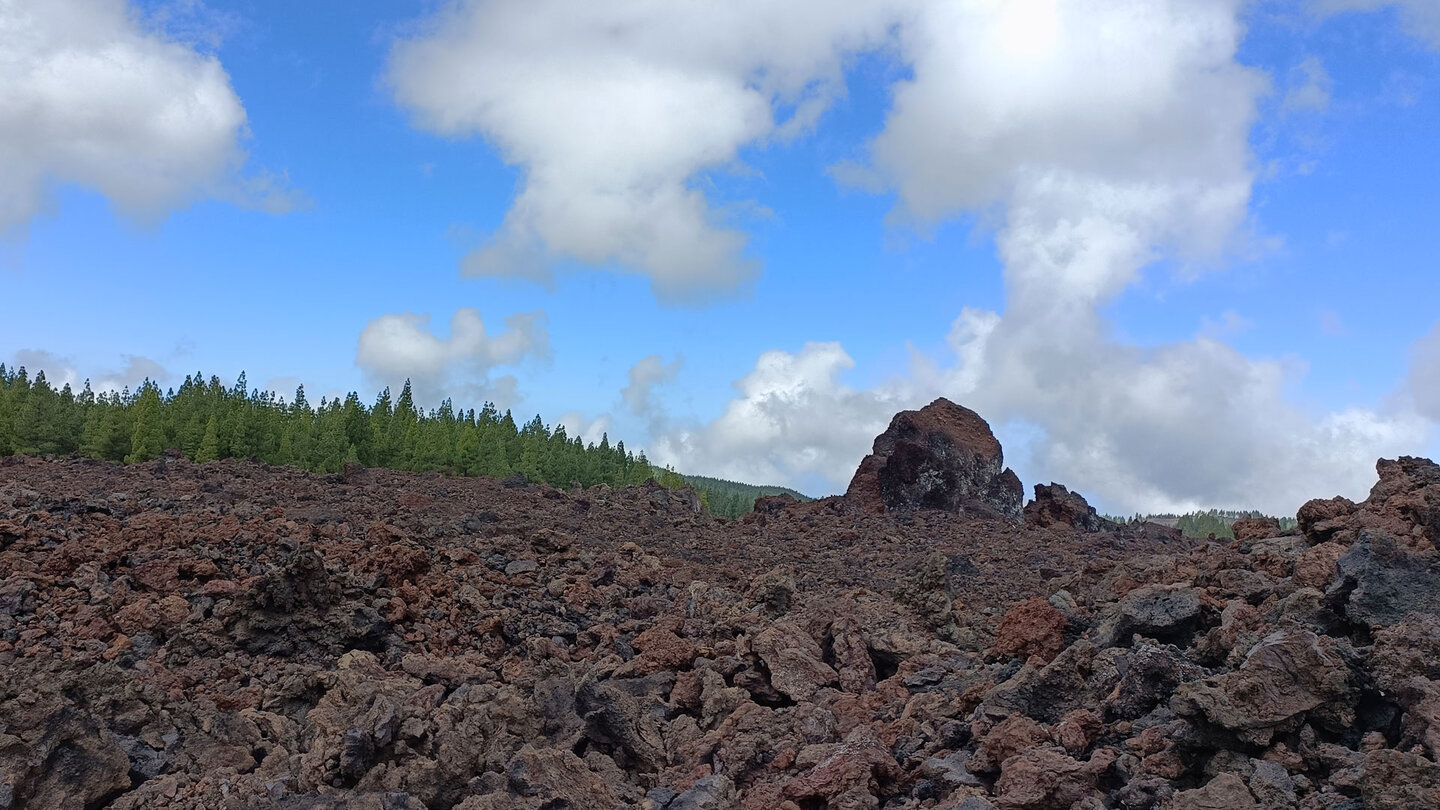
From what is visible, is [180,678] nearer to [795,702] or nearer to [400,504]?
[795,702]

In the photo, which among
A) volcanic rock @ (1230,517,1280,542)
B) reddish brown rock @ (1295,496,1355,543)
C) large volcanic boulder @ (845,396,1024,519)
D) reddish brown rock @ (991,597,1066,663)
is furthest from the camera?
large volcanic boulder @ (845,396,1024,519)

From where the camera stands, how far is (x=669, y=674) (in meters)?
10.6

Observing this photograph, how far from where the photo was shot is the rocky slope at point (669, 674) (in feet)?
22.4

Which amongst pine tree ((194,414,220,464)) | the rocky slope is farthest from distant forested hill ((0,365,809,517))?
A: the rocky slope

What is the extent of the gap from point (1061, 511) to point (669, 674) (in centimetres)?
2464

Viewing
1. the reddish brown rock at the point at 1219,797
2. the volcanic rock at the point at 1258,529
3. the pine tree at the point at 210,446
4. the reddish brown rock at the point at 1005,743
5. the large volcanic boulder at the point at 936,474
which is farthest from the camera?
the pine tree at the point at 210,446

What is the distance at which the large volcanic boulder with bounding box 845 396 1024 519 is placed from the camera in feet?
103

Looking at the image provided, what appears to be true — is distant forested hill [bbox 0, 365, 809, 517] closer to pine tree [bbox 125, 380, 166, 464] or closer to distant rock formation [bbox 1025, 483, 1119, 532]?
pine tree [bbox 125, 380, 166, 464]

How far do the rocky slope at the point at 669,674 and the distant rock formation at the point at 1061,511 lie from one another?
15602mm

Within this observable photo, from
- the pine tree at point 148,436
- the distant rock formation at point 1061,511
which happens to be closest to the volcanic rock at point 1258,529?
the distant rock formation at point 1061,511

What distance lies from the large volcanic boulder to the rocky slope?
14.3 m

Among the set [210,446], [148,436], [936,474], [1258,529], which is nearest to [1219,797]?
[1258,529]

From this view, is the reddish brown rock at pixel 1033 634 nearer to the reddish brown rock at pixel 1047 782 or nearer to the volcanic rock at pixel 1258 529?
the reddish brown rock at pixel 1047 782

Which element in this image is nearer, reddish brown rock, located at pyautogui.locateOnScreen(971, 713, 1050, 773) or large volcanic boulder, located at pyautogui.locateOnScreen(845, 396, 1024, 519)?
reddish brown rock, located at pyautogui.locateOnScreen(971, 713, 1050, 773)
